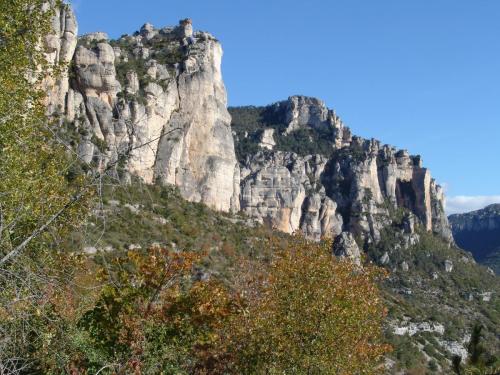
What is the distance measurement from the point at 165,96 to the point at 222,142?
47.5 feet

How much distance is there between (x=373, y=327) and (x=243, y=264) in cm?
598

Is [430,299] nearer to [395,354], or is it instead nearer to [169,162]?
[395,354]

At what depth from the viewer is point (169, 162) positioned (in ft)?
225

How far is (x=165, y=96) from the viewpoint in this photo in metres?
69.6

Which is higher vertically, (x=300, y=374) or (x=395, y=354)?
(x=300, y=374)

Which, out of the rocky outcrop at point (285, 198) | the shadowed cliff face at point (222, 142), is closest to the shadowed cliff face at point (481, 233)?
the shadowed cliff face at point (222, 142)

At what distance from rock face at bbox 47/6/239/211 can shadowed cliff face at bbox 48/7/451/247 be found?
6.5 inches

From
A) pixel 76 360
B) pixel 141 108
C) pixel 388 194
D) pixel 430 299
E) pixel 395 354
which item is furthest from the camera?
pixel 388 194

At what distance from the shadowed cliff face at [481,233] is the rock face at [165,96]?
344 feet

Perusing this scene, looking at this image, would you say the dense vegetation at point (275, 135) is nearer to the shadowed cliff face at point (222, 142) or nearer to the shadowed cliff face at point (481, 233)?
the shadowed cliff face at point (222, 142)

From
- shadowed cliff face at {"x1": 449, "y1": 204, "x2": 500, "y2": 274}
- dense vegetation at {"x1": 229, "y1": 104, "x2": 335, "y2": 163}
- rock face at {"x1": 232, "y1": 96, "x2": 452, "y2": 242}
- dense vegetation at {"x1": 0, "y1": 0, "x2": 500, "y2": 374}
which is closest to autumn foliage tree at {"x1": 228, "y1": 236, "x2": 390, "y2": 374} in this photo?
dense vegetation at {"x1": 0, "y1": 0, "x2": 500, "y2": 374}

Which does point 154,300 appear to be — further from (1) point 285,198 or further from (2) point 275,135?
(2) point 275,135

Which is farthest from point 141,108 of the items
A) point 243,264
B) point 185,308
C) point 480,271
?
point 480,271

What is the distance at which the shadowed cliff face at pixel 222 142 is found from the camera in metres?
61.0
